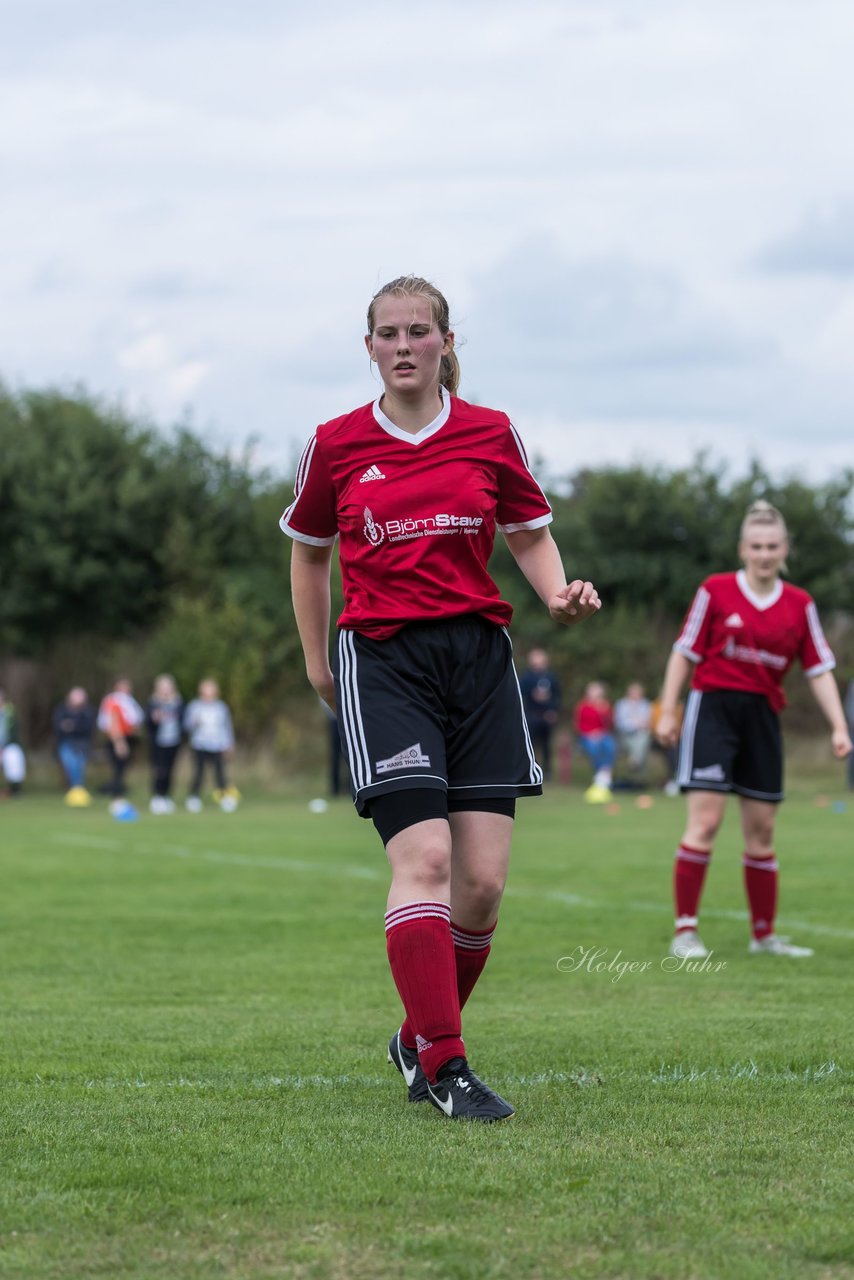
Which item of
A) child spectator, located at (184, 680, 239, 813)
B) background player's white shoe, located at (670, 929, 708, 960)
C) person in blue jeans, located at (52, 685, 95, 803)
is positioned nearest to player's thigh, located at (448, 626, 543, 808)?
background player's white shoe, located at (670, 929, 708, 960)

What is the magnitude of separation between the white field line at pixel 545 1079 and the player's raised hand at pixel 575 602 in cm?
138

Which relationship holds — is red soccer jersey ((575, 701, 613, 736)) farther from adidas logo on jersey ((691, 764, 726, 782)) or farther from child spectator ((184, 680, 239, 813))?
adidas logo on jersey ((691, 764, 726, 782))

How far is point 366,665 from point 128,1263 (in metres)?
2.08

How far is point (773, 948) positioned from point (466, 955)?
4271 millimetres

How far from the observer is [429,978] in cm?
467

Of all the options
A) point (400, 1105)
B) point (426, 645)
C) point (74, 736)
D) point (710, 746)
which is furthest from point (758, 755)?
point (74, 736)

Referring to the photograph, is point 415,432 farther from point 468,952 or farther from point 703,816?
point 703,816

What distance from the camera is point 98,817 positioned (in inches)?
950

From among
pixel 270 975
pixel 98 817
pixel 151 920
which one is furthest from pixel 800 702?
pixel 270 975

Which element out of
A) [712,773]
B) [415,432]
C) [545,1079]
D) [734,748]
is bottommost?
[545,1079]

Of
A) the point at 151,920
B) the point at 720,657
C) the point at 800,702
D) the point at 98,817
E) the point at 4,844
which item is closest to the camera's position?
the point at 720,657

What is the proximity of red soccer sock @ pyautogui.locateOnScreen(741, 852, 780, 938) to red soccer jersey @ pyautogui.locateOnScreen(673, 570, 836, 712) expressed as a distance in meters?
0.82

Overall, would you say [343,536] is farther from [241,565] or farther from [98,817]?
[241,565]

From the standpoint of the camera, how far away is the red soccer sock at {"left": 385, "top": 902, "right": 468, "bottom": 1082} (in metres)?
4.64
